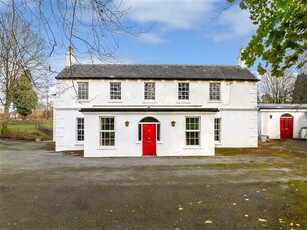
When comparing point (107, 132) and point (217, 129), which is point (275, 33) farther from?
point (217, 129)

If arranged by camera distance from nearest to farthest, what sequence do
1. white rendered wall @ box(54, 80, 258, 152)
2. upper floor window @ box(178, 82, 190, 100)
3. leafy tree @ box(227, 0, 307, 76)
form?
leafy tree @ box(227, 0, 307, 76)
white rendered wall @ box(54, 80, 258, 152)
upper floor window @ box(178, 82, 190, 100)

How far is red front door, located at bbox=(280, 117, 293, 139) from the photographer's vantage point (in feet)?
85.9

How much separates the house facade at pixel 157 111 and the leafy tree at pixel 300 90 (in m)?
23.3

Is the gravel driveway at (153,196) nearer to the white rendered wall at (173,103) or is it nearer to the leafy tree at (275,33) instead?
the leafy tree at (275,33)

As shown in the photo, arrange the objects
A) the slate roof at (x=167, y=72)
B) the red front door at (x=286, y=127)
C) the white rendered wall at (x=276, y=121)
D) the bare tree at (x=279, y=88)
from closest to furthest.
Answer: the slate roof at (x=167, y=72)
the white rendered wall at (x=276, y=121)
the red front door at (x=286, y=127)
the bare tree at (x=279, y=88)

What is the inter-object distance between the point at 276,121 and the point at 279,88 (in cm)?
2112

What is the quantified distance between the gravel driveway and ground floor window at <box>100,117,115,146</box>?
309 cm

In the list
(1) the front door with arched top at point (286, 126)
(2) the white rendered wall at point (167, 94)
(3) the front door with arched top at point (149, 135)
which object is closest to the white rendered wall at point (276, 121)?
(1) the front door with arched top at point (286, 126)

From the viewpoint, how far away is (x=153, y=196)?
25.0ft

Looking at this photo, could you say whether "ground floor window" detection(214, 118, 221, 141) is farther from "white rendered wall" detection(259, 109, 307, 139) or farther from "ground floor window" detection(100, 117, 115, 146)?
"ground floor window" detection(100, 117, 115, 146)

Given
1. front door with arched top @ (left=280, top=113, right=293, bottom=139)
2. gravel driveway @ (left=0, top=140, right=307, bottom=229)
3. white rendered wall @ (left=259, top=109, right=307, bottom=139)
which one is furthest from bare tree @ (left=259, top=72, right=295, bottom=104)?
gravel driveway @ (left=0, top=140, right=307, bottom=229)

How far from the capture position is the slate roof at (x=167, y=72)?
774 inches

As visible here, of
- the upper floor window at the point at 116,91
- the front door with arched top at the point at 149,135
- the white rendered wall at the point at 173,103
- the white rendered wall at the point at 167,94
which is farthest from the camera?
the upper floor window at the point at 116,91

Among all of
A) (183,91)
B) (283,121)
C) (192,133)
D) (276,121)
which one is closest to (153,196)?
(192,133)
